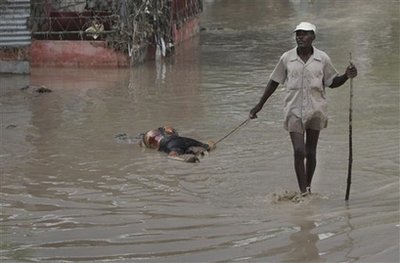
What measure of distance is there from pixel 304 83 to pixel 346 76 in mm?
375

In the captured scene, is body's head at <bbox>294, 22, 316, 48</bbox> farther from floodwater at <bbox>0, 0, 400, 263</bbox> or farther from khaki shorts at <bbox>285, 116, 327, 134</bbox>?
floodwater at <bbox>0, 0, 400, 263</bbox>

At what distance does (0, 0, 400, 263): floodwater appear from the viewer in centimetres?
545

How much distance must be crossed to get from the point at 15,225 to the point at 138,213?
1.02 metres

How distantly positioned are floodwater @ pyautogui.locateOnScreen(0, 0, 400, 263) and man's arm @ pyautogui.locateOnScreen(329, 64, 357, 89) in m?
1.03

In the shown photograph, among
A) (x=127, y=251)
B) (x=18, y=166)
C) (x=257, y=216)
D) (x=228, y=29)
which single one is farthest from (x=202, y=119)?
(x=228, y=29)

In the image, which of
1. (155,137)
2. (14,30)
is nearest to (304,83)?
(155,137)

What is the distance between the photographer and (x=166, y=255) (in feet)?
17.2

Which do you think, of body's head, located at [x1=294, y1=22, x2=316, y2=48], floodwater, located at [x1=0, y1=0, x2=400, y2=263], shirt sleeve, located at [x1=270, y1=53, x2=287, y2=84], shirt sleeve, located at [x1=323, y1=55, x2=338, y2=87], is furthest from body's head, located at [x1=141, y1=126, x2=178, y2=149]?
body's head, located at [x1=294, y1=22, x2=316, y2=48]

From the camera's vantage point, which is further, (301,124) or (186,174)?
(186,174)

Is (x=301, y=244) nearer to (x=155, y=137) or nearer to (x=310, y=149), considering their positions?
(x=310, y=149)

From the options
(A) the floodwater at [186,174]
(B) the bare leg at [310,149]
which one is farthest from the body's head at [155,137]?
(B) the bare leg at [310,149]

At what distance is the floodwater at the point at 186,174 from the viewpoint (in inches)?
215

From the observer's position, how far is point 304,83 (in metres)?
6.41

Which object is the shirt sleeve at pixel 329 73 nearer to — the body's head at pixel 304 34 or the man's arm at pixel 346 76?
the man's arm at pixel 346 76
